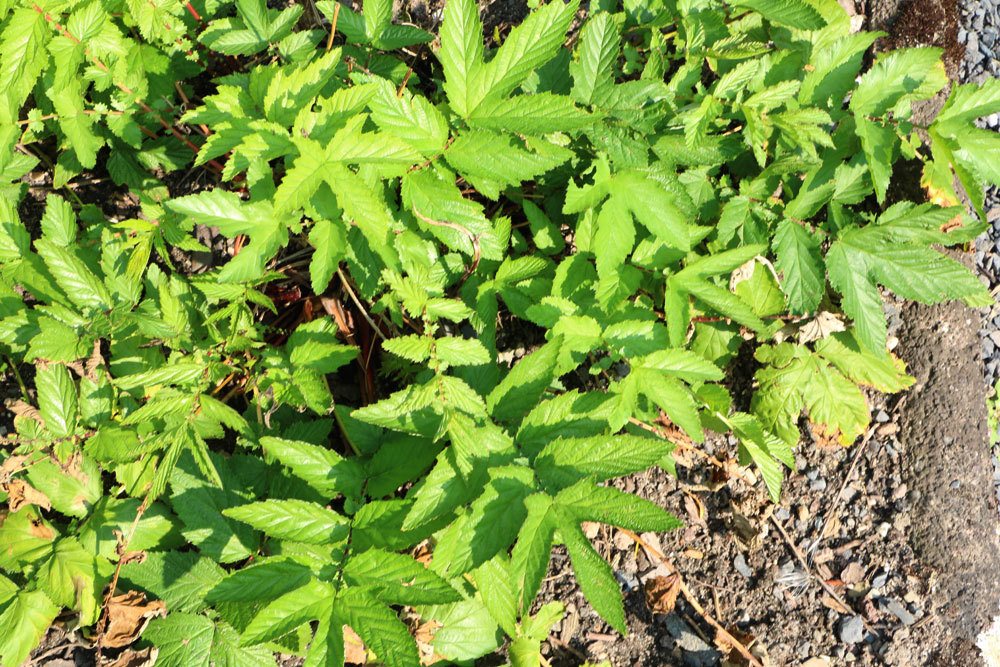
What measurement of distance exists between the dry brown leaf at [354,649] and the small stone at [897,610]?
213 cm

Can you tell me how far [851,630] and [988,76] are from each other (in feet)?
8.84

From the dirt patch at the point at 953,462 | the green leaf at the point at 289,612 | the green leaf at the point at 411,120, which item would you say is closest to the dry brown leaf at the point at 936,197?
the dirt patch at the point at 953,462

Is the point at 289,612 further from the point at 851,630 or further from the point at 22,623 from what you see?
the point at 851,630

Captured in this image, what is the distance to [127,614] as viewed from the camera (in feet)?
8.00

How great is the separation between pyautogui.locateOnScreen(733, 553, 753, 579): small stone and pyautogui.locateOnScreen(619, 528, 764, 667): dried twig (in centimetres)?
22

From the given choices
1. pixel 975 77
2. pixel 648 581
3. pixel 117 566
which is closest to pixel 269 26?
pixel 117 566

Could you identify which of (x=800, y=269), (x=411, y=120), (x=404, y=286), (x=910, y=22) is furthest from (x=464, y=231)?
(x=910, y=22)

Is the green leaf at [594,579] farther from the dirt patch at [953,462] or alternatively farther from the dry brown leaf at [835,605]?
the dirt patch at [953,462]

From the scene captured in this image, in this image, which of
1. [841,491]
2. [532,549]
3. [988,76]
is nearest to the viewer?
[532,549]

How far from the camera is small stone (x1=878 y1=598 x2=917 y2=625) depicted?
3084 millimetres

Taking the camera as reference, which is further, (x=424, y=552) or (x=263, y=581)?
(x=424, y=552)

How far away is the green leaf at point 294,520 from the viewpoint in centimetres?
191

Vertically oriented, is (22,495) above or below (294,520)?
below

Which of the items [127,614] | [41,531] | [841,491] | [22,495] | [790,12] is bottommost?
[841,491]
